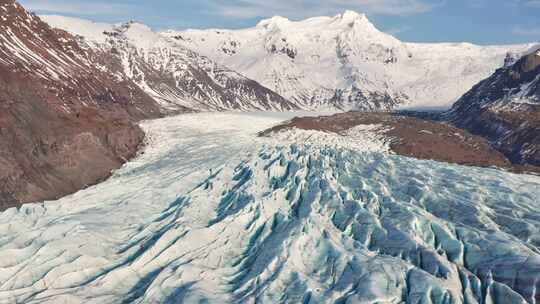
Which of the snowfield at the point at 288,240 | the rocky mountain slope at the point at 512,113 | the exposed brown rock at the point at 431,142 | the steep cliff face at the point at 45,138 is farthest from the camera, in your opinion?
the rocky mountain slope at the point at 512,113

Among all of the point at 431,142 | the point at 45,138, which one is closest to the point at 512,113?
the point at 431,142

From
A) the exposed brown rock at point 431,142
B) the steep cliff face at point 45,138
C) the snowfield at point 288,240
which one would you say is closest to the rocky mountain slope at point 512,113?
the exposed brown rock at point 431,142

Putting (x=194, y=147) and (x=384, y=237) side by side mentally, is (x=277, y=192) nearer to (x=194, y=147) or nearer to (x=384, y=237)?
(x=384, y=237)

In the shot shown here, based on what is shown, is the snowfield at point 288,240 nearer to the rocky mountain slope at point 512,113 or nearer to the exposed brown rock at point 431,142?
the exposed brown rock at point 431,142

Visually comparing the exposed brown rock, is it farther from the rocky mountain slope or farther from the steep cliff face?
the steep cliff face

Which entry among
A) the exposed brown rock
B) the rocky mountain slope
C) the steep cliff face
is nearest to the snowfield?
the steep cliff face

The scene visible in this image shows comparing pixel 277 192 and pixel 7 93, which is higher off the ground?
pixel 7 93

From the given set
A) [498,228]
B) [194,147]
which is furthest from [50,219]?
[194,147]
